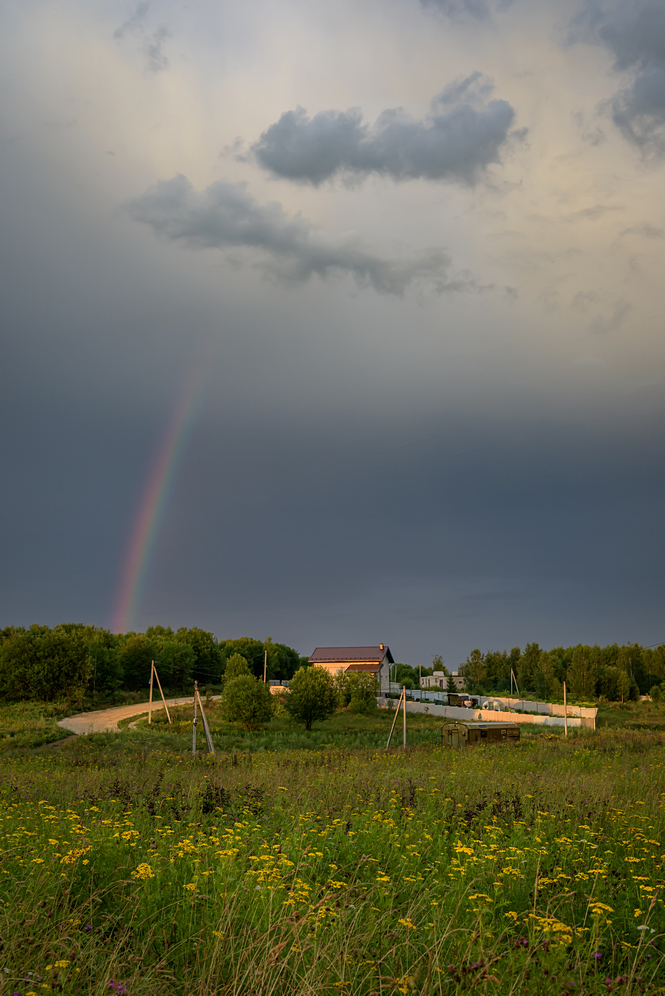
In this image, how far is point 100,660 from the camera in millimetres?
71188

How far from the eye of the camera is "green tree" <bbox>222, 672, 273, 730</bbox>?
46.4 m

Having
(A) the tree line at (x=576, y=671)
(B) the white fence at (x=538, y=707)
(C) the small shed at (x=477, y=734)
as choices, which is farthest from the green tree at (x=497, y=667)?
(C) the small shed at (x=477, y=734)

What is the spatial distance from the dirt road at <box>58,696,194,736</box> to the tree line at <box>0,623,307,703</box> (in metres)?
4.19

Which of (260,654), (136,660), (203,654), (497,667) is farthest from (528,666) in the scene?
(136,660)

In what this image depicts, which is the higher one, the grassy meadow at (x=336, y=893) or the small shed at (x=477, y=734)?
the grassy meadow at (x=336, y=893)

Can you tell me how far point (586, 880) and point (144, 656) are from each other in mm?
80034

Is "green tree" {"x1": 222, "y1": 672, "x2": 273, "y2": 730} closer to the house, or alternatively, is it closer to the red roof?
the house

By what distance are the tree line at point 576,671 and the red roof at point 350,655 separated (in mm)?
11985

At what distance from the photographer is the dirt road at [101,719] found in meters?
45.6

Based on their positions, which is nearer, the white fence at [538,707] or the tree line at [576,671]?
the white fence at [538,707]

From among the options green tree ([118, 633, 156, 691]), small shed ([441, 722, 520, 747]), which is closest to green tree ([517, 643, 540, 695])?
green tree ([118, 633, 156, 691])

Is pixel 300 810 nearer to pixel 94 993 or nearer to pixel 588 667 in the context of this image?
pixel 94 993

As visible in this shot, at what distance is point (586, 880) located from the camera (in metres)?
5.41

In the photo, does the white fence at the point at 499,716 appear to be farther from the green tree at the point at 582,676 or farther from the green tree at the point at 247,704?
the green tree at the point at 582,676
